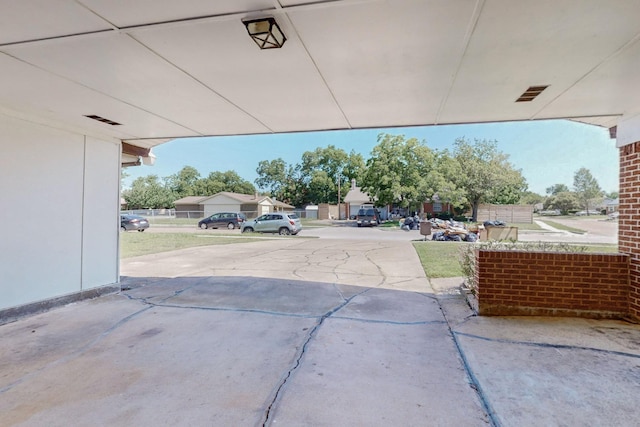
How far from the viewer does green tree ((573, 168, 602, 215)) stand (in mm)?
54438

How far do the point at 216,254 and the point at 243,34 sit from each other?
30.0 ft

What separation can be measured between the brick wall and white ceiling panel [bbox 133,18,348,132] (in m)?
2.94

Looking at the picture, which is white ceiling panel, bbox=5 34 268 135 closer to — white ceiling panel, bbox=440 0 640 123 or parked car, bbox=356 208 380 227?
white ceiling panel, bbox=440 0 640 123

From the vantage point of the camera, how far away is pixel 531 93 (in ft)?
11.5

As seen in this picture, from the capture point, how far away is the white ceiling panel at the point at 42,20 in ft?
6.50

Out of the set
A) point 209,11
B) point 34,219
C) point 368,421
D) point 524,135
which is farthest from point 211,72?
point 524,135

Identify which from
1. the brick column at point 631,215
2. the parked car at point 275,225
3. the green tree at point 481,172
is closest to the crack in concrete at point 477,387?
the brick column at point 631,215

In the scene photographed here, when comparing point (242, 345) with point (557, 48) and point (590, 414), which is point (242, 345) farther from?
point (557, 48)

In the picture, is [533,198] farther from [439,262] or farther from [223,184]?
[439,262]

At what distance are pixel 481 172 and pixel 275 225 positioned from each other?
859 inches

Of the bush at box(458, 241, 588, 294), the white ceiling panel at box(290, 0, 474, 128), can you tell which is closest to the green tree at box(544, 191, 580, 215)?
the bush at box(458, 241, 588, 294)

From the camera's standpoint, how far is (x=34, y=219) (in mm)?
4352

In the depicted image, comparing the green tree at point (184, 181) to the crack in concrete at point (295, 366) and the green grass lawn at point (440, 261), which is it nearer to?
the green grass lawn at point (440, 261)

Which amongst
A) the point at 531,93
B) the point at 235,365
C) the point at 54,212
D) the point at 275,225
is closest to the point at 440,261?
the point at 531,93
